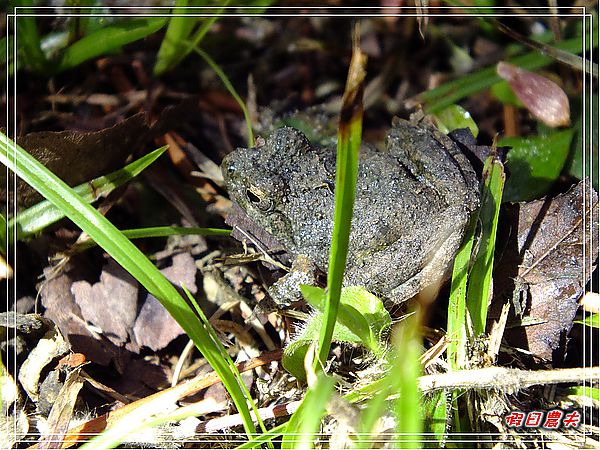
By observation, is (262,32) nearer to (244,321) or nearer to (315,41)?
(315,41)

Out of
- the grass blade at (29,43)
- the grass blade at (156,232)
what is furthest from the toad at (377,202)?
the grass blade at (29,43)

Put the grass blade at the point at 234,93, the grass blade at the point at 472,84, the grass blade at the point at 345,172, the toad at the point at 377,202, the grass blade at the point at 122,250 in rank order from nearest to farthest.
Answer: the grass blade at the point at 345,172, the grass blade at the point at 122,250, the toad at the point at 377,202, the grass blade at the point at 234,93, the grass blade at the point at 472,84

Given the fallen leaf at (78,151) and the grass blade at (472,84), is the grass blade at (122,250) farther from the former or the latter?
the grass blade at (472,84)

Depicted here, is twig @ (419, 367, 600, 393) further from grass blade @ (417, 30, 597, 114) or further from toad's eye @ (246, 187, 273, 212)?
grass blade @ (417, 30, 597, 114)

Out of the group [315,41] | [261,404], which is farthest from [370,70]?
[261,404]

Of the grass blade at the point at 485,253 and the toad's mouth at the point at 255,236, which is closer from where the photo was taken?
the grass blade at the point at 485,253

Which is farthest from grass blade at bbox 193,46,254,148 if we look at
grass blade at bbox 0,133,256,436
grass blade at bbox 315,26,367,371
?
grass blade at bbox 315,26,367,371
